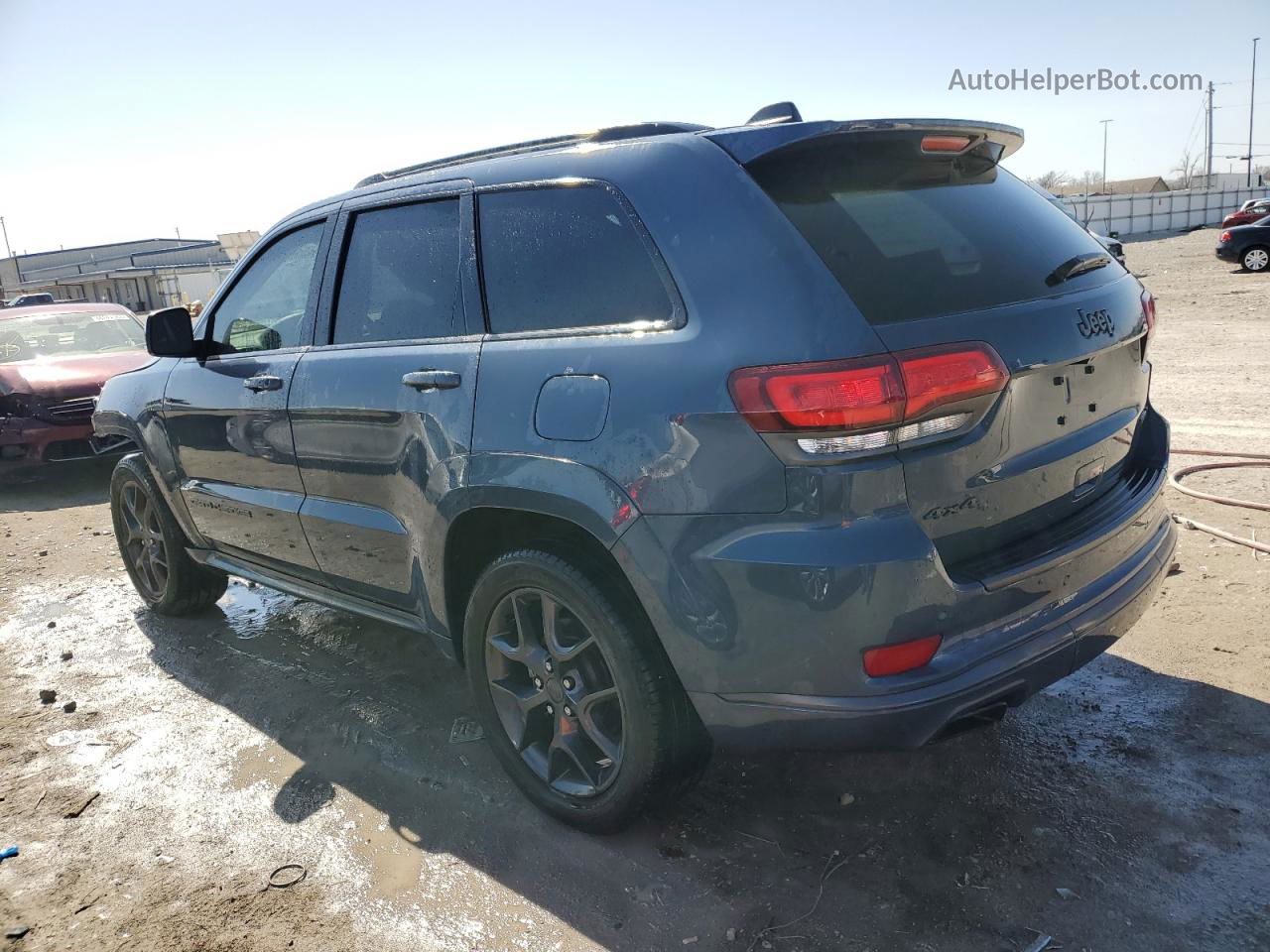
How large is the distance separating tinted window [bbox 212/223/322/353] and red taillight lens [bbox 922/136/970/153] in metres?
2.30

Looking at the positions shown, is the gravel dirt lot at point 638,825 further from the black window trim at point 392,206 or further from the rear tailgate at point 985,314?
the black window trim at point 392,206

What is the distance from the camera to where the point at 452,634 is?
10.4 ft

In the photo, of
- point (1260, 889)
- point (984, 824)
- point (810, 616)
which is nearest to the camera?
point (810, 616)

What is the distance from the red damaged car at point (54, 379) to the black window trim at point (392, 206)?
5.09 m

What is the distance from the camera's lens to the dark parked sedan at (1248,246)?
792 inches

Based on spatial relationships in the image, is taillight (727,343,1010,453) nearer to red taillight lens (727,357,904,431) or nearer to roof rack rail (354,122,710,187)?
red taillight lens (727,357,904,431)

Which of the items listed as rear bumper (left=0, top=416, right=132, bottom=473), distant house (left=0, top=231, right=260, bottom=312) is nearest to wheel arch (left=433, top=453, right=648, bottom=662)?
rear bumper (left=0, top=416, right=132, bottom=473)

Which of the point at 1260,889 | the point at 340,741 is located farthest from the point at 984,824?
the point at 340,741

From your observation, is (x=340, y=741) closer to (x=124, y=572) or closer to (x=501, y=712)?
(x=501, y=712)

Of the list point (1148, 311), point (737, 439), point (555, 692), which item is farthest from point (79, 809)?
point (1148, 311)

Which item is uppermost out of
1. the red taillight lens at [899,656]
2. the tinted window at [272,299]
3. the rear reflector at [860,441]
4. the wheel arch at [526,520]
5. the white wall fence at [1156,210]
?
the tinted window at [272,299]

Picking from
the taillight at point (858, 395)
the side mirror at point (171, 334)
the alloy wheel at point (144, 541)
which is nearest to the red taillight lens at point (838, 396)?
the taillight at point (858, 395)

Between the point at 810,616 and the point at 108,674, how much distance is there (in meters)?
3.76

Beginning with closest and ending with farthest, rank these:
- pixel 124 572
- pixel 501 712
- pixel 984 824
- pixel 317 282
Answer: pixel 984 824 < pixel 501 712 < pixel 317 282 < pixel 124 572
